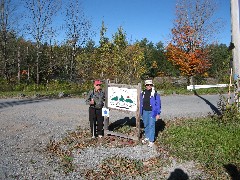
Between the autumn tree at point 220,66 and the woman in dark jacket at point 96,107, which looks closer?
the woman in dark jacket at point 96,107

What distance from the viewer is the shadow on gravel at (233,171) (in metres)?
5.78

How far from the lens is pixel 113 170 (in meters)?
6.17

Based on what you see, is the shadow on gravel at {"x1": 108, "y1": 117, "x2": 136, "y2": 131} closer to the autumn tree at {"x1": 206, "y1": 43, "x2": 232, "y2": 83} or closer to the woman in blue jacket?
the woman in blue jacket

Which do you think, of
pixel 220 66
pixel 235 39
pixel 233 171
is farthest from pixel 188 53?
pixel 233 171

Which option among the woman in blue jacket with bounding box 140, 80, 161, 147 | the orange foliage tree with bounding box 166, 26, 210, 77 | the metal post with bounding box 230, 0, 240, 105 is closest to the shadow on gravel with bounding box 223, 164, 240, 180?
the woman in blue jacket with bounding box 140, 80, 161, 147

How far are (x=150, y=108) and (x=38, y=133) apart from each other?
4.03m

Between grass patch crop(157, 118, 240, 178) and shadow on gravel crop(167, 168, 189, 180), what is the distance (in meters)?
0.57

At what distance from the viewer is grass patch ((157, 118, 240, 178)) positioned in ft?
21.5

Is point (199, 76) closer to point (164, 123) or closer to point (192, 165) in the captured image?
point (164, 123)

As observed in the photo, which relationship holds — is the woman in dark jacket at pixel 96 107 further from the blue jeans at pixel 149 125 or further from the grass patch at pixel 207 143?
the grass patch at pixel 207 143

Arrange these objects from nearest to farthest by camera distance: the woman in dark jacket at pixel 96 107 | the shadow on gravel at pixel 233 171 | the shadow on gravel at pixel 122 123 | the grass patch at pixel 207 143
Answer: the shadow on gravel at pixel 233 171 < the grass patch at pixel 207 143 < the woman in dark jacket at pixel 96 107 < the shadow on gravel at pixel 122 123

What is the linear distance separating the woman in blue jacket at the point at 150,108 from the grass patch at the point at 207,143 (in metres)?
0.51

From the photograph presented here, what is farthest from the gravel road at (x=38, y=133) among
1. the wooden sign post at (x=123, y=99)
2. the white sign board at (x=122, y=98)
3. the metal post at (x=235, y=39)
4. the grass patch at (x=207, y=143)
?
the metal post at (x=235, y=39)

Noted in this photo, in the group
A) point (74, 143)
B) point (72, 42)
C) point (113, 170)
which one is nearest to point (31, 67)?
point (72, 42)
